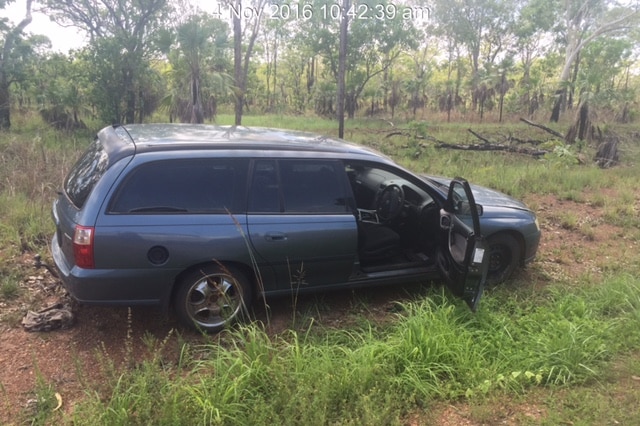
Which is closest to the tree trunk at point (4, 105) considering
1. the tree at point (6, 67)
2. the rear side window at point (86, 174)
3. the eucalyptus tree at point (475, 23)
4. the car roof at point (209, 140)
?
the tree at point (6, 67)

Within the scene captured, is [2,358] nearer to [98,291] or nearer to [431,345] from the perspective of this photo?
[98,291]

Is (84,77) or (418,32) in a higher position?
(418,32)

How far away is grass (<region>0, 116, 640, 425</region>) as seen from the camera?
8.79 ft

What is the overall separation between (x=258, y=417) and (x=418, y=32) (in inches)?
1040

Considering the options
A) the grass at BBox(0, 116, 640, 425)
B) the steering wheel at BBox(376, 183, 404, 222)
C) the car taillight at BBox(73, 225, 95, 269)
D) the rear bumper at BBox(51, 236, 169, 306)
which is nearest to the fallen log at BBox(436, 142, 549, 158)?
the grass at BBox(0, 116, 640, 425)

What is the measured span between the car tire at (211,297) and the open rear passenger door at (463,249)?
1.77m

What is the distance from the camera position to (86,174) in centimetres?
374

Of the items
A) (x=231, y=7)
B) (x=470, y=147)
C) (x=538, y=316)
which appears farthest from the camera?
(x=231, y=7)

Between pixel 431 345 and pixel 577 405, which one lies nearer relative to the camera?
pixel 577 405

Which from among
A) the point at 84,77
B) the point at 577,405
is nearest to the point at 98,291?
the point at 577,405

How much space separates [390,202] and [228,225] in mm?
1804

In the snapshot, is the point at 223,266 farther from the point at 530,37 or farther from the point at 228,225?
the point at 530,37

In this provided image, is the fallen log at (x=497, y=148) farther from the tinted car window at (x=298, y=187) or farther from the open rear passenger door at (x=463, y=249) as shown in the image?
the tinted car window at (x=298, y=187)

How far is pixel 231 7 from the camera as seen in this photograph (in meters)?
19.5
